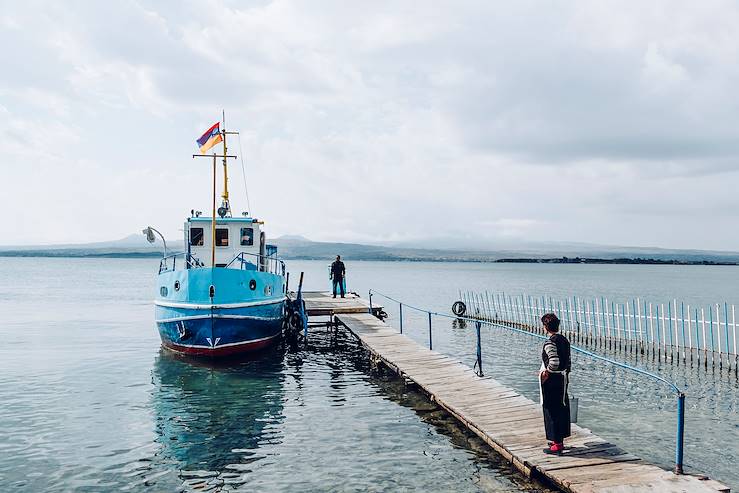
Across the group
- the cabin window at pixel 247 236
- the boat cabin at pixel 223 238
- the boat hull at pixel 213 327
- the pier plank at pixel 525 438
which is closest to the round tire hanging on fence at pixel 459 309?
the boat cabin at pixel 223 238

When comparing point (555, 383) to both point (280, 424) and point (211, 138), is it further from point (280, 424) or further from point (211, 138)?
point (211, 138)

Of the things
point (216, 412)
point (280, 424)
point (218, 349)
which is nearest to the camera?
point (280, 424)

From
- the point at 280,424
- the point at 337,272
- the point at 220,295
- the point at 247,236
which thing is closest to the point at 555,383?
the point at 280,424

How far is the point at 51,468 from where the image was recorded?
1022 cm

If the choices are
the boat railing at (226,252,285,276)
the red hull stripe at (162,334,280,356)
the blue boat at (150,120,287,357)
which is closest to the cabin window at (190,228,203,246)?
the blue boat at (150,120,287,357)

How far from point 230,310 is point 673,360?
1612 centimetres

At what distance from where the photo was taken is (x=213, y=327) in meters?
18.9

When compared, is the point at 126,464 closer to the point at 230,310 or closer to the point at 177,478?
the point at 177,478

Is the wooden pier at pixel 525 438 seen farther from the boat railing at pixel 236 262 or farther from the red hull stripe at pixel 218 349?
the boat railing at pixel 236 262

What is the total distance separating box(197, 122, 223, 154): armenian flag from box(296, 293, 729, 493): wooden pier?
8582mm

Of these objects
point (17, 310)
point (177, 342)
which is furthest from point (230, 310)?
point (17, 310)

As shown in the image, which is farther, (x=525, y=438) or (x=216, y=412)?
(x=216, y=412)

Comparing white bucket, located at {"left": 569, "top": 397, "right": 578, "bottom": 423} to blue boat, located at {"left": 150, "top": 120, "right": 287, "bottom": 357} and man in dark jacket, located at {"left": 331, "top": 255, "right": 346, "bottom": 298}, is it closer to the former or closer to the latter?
blue boat, located at {"left": 150, "top": 120, "right": 287, "bottom": 357}

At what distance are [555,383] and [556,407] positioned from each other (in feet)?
1.23
